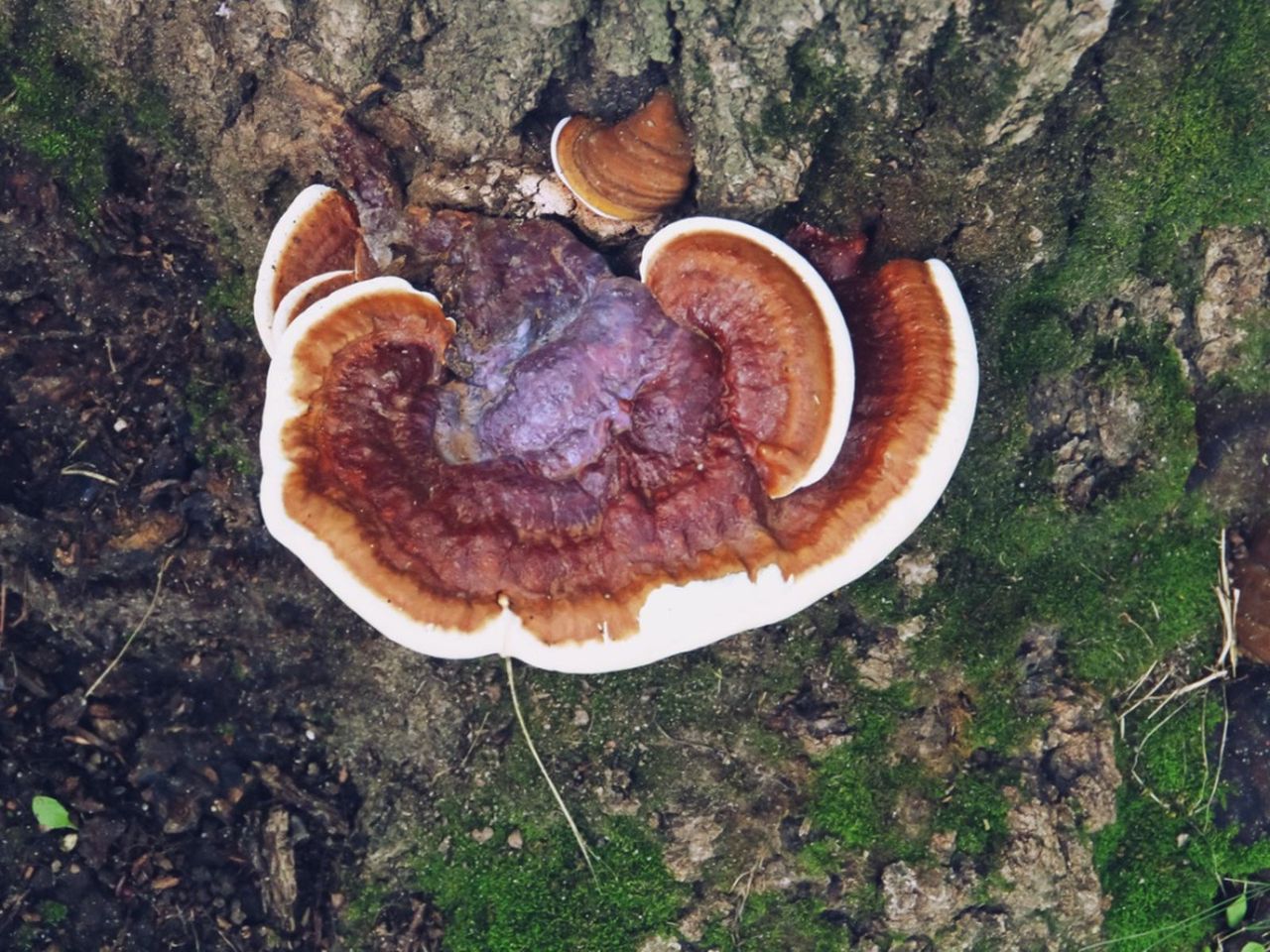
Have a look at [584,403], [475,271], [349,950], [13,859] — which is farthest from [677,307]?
[13,859]

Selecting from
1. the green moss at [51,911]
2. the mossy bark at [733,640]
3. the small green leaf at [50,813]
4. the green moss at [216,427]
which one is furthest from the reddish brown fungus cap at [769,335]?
the green moss at [51,911]

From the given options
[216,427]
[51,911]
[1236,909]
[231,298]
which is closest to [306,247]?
[231,298]

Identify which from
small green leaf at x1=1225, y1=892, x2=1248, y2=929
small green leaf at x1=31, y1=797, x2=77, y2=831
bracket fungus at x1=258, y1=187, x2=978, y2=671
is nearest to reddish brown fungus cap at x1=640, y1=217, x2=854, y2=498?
bracket fungus at x1=258, y1=187, x2=978, y2=671

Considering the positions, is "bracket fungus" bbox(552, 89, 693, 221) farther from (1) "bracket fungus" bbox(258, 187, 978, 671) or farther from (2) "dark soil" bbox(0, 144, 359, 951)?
(2) "dark soil" bbox(0, 144, 359, 951)

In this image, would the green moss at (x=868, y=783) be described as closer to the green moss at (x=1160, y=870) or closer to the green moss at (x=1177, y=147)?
the green moss at (x=1160, y=870)

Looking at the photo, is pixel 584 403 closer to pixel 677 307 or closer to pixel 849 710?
pixel 677 307

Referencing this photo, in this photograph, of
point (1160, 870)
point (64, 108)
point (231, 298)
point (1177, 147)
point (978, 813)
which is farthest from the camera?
point (1160, 870)

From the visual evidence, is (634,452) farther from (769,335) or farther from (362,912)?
(362,912)
